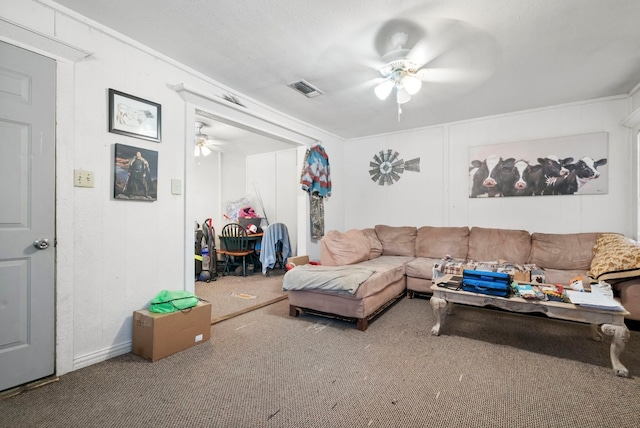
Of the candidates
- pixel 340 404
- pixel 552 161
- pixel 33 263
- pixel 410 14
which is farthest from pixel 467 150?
pixel 33 263

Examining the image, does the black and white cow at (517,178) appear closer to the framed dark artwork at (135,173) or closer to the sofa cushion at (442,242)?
the sofa cushion at (442,242)

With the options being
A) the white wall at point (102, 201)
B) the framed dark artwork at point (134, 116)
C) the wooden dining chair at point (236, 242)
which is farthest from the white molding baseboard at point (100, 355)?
the wooden dining chair at point (236, 242)

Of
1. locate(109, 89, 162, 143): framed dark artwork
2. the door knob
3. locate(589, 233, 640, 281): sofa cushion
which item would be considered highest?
locate(109, 89, 162, 143): framed dark artwork

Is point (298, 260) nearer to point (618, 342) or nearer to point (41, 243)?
point (41, 243)

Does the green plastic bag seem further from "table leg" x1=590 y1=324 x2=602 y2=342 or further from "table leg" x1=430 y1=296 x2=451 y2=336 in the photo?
"table leg" x1=590 y1=324 x2=602 y2=342

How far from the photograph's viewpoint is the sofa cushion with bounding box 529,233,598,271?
10.4ft

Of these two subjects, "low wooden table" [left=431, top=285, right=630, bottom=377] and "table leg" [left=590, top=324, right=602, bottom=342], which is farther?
"table leg" [left=590, top=324, right=602, bottom=342]

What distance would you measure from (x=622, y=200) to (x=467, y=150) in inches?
67.2

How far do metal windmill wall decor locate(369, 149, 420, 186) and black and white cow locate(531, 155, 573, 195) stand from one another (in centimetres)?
151

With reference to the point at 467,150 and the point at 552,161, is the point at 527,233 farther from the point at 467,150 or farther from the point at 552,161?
the point at 467,150

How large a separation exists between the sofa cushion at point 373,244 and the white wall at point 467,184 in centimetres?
53

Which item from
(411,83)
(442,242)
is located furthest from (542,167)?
(411,83)

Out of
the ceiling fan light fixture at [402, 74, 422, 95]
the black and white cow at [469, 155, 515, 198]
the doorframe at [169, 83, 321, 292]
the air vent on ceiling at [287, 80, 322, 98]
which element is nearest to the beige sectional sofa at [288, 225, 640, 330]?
the black and white cow at [469, 155, 515, 198]

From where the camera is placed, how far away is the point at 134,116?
2.25 m
